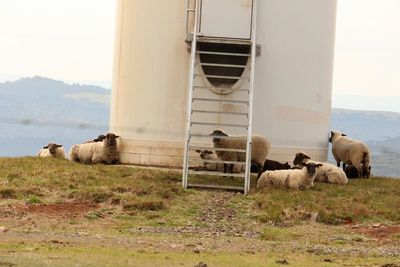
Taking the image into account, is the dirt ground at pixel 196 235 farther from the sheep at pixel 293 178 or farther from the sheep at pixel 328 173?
the sheep at pixel 328 173

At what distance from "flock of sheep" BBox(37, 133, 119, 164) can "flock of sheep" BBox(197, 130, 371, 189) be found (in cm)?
308

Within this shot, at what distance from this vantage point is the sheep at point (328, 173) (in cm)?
2256

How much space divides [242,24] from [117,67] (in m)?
4.62

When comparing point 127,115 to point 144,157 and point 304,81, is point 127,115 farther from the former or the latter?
point 304,81

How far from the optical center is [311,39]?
2417 cm

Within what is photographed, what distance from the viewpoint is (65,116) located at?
77.8 meters

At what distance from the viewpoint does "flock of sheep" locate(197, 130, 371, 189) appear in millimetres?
20406

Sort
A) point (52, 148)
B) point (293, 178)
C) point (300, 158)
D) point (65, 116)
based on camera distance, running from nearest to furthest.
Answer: point (293, 178)
point (300, 158)
point (52, 148)
point (65, 116)

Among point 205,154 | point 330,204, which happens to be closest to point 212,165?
point 205,154

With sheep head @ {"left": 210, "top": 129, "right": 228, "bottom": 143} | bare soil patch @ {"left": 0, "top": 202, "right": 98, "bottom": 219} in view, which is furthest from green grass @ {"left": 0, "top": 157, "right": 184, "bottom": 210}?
sheep head @ {"left": 210, "top": 129, "right": 228, "bottom": 143}

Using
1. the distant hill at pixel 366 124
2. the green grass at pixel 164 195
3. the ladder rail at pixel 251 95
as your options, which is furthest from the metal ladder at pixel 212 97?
the distant hill at pixel 366 124

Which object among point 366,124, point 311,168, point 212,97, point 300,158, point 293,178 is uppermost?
point 212,97

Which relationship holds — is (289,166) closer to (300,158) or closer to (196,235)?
(300,158)

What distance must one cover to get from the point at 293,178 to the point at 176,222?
573 centimetres
